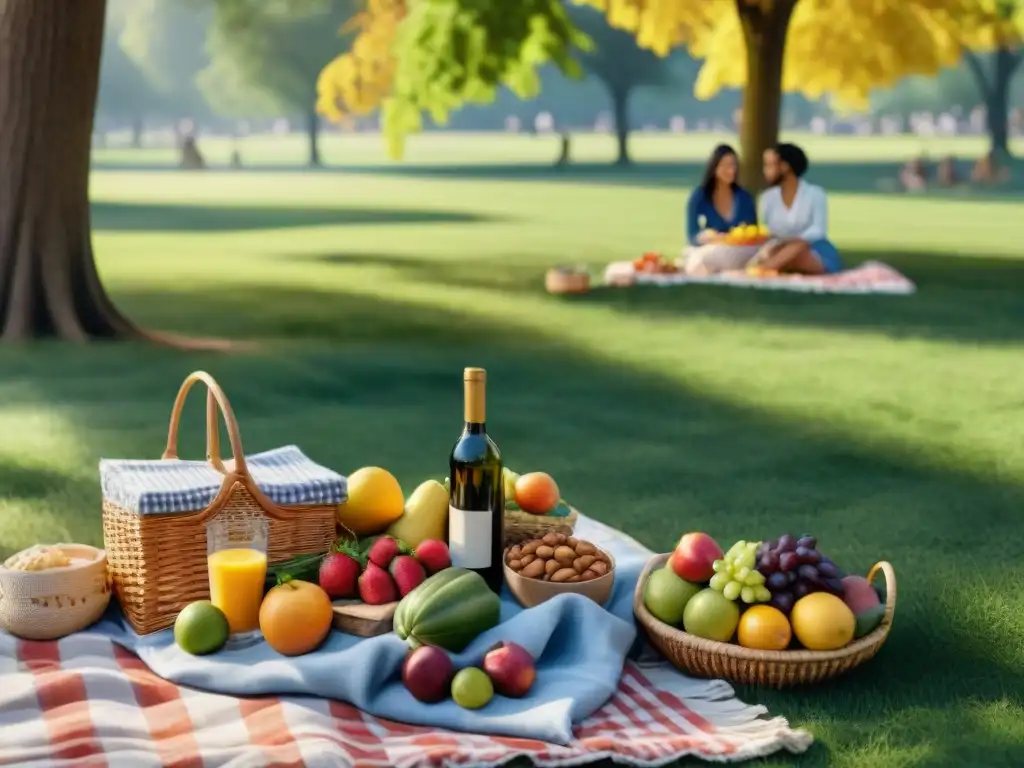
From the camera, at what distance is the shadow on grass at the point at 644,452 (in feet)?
13.3

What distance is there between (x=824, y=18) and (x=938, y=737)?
18567 mm

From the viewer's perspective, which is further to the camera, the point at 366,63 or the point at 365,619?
the point at 366,63

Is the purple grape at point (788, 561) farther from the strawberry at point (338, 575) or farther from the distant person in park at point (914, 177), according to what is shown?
the distant person in park at point (914, 177)

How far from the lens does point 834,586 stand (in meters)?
4.11

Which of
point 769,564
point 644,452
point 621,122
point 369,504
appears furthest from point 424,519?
point 621,122

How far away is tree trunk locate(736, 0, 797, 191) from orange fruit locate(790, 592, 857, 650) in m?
13.6

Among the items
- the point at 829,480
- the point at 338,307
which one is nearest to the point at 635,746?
the point at 829,480

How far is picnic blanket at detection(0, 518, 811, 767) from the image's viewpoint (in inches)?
139

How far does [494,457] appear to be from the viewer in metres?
4.35

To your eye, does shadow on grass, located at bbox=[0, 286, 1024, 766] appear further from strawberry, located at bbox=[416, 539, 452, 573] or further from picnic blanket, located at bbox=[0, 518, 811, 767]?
strawberry, located at bbox=[416, 539, 452, 573]

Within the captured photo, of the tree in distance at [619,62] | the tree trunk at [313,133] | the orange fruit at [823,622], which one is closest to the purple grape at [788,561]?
the orange fruit at [823,622]

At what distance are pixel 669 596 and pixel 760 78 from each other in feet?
46.2

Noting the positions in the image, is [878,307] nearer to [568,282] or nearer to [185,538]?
[568,282]

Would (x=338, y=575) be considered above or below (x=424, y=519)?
below
